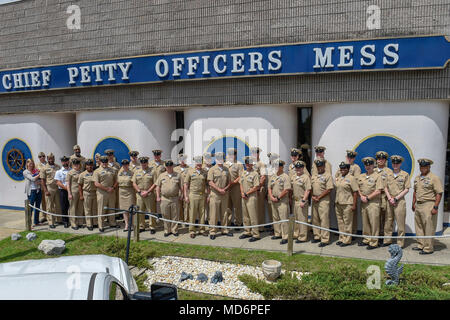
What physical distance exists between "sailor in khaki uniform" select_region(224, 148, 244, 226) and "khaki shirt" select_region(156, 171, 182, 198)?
4.14ft

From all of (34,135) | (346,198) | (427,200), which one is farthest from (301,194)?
(34,135)

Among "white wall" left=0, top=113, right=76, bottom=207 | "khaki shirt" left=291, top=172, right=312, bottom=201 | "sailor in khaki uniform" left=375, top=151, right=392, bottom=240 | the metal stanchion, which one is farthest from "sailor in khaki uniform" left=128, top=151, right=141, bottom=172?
"sailor in khaki uniform" left=375, top=151, right=392, bottom=240

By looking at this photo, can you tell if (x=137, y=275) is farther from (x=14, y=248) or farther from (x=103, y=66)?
(x=103, y=66)

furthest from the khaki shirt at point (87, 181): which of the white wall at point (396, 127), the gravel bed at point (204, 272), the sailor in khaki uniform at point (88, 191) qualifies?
the white wall at point (396, 127)

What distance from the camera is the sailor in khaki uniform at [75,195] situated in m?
8.43

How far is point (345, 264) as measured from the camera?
5.88 m

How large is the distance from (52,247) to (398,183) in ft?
24.2

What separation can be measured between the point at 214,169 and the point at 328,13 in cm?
468

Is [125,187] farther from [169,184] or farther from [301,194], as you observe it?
[301,194]

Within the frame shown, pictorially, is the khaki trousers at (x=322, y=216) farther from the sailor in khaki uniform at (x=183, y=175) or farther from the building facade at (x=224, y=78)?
the sailor in khaki uniform at (x=183, y=175)

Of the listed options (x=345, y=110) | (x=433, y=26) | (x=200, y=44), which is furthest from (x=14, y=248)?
(x=433, y=26)

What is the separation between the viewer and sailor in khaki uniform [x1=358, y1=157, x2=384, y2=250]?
6766 millimetres

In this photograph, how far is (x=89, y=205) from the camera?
336 inches

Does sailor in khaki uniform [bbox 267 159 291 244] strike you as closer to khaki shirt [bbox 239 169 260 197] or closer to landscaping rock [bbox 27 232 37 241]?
khaki shirt [bbox 239 169 260 197]
